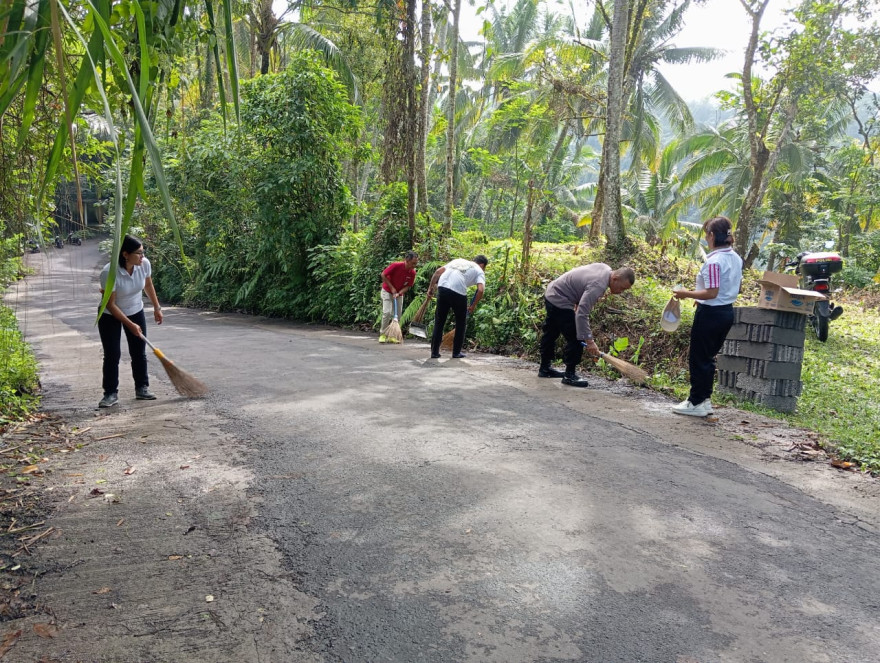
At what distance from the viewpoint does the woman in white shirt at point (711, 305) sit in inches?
232

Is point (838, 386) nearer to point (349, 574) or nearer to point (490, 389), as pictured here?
point (490, 389)

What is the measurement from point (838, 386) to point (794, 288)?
211 centimetres

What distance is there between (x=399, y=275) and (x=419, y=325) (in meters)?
1.02

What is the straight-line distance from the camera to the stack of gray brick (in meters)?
6.37

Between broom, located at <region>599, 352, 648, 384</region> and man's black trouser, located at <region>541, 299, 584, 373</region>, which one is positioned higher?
man's black trouser, located at <region>541, 299, 584, 373</region>

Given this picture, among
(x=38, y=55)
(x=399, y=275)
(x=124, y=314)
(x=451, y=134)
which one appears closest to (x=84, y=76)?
(x=38, y=55)

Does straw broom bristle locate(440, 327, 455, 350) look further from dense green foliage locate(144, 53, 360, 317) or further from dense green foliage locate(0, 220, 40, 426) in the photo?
dense green foliage locate(144, 53, 360, 317)

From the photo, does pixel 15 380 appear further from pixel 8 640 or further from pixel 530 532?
pixel 530 532

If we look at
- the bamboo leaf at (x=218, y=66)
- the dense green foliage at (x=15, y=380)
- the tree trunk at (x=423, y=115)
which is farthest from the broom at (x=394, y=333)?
the bamboo leaf at (x=218, y=66)

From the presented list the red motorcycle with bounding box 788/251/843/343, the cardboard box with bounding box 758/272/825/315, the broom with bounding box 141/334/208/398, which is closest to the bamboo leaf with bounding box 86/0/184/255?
the broom with bounding box 141/334/208/398

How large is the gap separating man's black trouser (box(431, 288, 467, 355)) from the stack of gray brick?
3683mm

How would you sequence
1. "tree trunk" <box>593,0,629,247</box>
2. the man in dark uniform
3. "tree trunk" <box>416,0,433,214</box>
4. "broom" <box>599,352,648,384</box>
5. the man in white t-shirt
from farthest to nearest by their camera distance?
"tree trunk" <box>416,0,433,214</box>, "tree trunk" <box>593,0,629,247</box>, the man in white t-shirt, "broom" <box>599,352,648,384</box>, the man in dark uniform

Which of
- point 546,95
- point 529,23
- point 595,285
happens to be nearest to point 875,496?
point 595,285

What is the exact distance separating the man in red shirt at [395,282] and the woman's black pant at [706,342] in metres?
5.85
